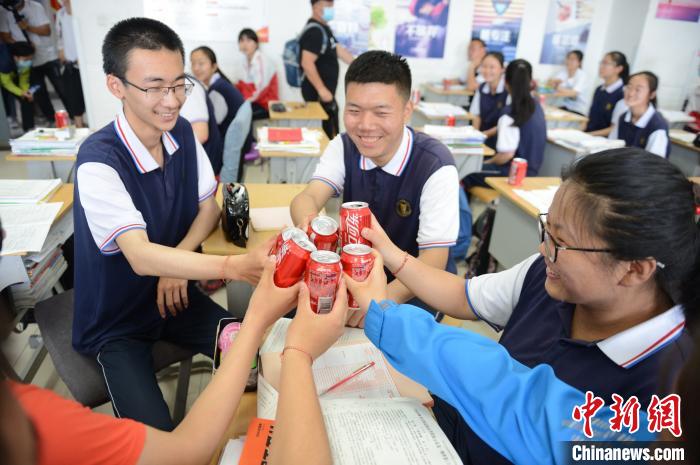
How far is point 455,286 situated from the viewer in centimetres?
132

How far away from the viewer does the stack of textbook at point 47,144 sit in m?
2.81

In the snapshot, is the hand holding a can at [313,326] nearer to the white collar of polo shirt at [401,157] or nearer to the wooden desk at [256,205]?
the wooden desk at [256,205]

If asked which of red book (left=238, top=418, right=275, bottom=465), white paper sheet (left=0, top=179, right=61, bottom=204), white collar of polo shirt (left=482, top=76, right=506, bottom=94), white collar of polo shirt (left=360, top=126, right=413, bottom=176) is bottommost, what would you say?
red book (left=238, top=418, right=275, bottom=465)

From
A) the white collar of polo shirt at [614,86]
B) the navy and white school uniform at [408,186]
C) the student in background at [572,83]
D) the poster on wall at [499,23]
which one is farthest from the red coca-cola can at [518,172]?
the poster on wall at [499,23]

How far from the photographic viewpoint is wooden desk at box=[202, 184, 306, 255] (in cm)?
169

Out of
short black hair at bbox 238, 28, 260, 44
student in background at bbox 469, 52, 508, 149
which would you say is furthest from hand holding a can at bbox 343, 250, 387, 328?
short black hair at bbox 238, 28, 260, 44

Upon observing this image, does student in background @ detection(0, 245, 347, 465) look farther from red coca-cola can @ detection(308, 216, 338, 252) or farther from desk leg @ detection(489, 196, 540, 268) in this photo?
desk leg @ detection(489, 196, 540, 268)

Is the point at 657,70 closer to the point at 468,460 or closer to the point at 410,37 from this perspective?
the point at 410,37

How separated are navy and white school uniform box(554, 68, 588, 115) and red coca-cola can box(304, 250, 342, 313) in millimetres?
6531

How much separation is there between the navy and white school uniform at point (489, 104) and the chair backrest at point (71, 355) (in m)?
3.69

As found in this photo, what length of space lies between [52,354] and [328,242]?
1.04m

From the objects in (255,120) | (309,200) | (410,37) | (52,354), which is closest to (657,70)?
(410,37)

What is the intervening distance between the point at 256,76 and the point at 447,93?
8.32ft

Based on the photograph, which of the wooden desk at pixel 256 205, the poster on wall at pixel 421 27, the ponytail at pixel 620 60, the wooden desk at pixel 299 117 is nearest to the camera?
the wooden desk at pixel 256 205
